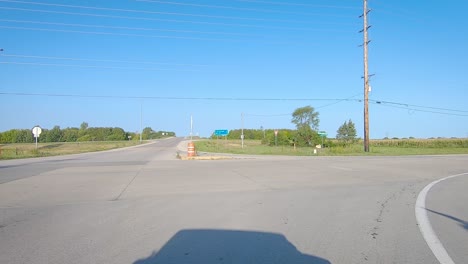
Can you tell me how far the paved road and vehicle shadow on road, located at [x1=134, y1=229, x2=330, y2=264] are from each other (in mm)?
15

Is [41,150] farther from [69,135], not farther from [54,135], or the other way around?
[69,135]

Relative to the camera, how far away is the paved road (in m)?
5.32

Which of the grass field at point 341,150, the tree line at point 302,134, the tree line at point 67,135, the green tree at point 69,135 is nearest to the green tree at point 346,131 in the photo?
the tree line at point 302,134

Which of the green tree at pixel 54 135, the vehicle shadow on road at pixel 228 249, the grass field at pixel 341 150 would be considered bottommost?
the vehicle shadow on road at pixel 228 249

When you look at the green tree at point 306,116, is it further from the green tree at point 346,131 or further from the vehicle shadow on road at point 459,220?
the vehicle shadow on road at point 459,220

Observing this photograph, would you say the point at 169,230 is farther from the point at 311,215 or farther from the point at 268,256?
the point at 311,215

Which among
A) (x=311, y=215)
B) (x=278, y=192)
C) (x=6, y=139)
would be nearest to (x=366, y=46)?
(x=278, y=192)

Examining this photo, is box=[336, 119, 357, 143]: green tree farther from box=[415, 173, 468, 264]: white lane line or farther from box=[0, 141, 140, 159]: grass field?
box=[415, 173, 468, 264]: white lane line

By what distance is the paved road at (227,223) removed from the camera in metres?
5.32

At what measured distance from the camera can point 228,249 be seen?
5578mm

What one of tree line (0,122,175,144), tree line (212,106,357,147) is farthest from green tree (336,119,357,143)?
tree line (0,122,175,144)

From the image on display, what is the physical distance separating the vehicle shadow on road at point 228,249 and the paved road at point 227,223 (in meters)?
0.01

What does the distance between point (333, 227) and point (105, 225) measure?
4.20 metres

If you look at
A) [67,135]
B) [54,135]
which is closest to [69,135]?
[67,135]
